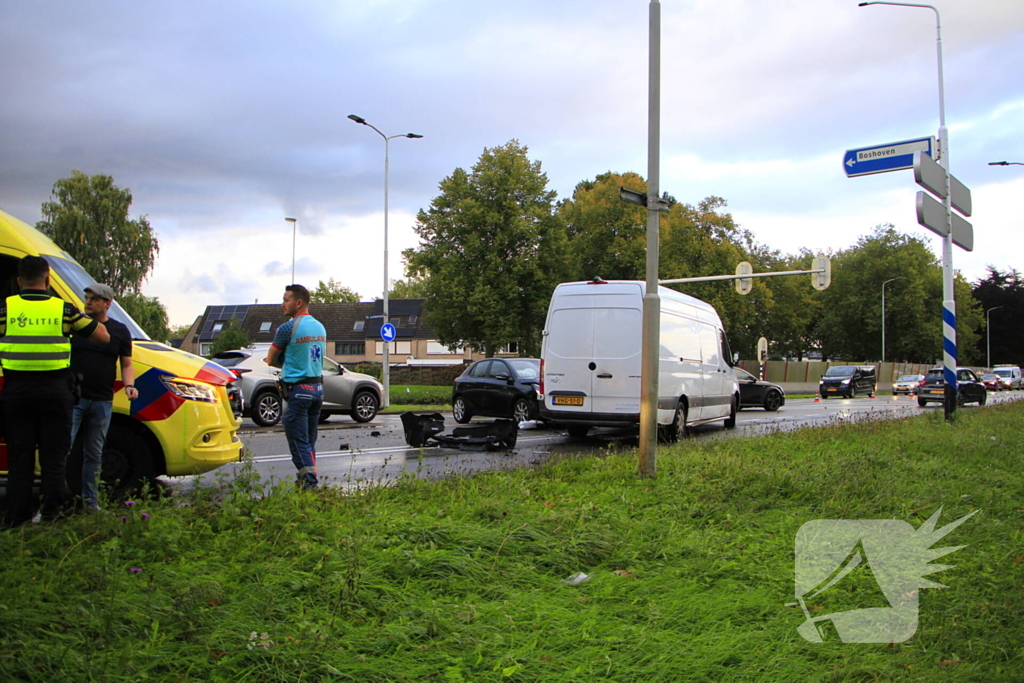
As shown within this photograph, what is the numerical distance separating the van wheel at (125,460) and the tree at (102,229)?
51.0m

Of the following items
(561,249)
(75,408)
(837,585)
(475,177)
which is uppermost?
(475,177)

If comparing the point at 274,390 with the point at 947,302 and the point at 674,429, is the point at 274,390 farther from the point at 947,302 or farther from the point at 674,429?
the point at 947,302

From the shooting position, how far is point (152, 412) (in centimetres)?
657

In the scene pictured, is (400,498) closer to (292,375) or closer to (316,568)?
(292,375)

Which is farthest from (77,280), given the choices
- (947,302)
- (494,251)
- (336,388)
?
(494,251)

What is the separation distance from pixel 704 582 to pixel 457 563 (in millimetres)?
1420

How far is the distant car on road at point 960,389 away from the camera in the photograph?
30344 mm

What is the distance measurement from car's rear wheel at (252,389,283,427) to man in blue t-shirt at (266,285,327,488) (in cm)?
963

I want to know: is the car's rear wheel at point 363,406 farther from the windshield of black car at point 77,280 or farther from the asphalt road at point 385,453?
the windshield of black car at point 77,280

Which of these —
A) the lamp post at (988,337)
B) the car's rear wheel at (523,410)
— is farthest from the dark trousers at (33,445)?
the lamp post at (988,337)

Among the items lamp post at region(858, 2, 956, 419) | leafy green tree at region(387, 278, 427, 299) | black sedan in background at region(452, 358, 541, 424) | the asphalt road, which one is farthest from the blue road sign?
leafy green tree at region(387, 278, 427, 299)

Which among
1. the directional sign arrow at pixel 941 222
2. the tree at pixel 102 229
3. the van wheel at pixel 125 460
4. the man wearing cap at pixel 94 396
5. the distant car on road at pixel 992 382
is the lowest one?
the distant car on road at pixel 992 382

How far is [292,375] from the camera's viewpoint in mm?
6828

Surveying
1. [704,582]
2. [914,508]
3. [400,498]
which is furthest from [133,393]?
[914,508]
